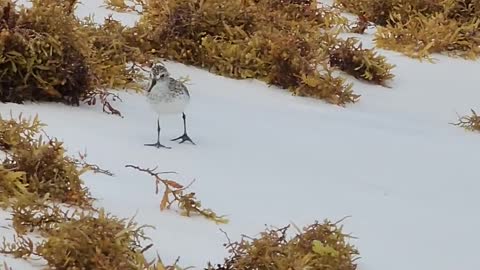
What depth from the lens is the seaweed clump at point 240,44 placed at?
26.3 ft

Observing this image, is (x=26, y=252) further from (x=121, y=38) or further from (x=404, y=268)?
(x=121, y=38)

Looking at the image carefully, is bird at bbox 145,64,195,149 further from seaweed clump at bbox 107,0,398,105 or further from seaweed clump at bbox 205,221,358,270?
seaweed clump at bbox 107,0,398,105

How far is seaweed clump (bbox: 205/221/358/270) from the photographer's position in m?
3.58

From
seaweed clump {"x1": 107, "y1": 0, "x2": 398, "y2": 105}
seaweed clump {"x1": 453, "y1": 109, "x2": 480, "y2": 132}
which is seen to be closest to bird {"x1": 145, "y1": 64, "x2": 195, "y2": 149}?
seaweed clump {"x1": 107, "y1": 0, "x2": 398, "y2": 105}

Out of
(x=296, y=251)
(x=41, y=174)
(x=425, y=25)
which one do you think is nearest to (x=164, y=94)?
(x=41, y=174)

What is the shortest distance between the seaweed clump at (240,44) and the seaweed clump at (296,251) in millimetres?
3953

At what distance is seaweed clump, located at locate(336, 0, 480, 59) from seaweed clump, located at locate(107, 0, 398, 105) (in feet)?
3.16

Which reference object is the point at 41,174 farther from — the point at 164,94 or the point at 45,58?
the point at 45,58

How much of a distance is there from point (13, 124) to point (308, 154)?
190 centimetres

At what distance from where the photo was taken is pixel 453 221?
4.84 m

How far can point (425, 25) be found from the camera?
388 inches

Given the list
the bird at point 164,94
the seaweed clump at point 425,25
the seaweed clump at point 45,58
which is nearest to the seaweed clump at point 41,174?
the bird at point 164,94

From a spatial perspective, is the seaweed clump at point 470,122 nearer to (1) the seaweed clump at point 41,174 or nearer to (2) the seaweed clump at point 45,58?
(2) the seaweed clump at point 45,58

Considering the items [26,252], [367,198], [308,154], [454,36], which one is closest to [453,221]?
[367,198]
